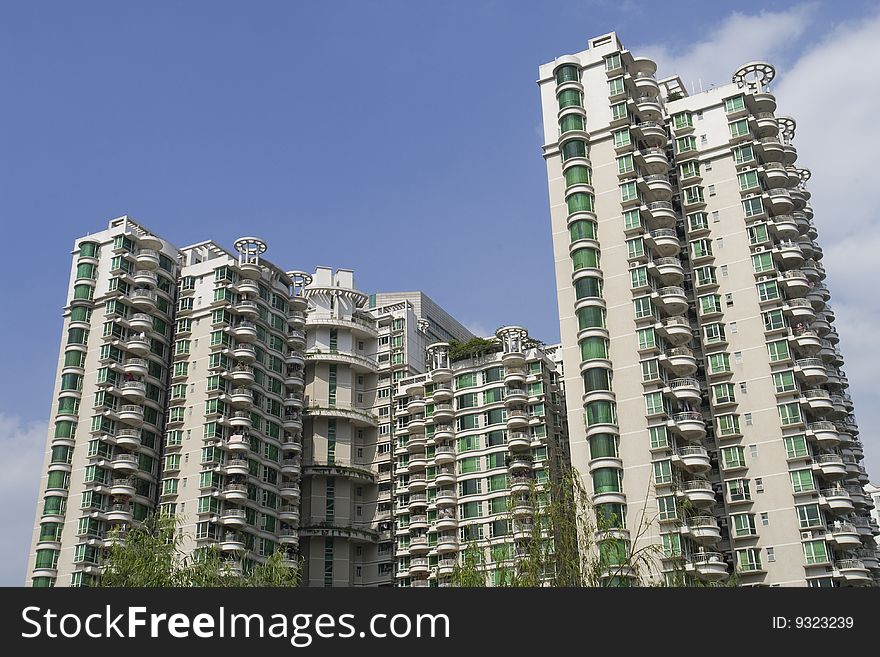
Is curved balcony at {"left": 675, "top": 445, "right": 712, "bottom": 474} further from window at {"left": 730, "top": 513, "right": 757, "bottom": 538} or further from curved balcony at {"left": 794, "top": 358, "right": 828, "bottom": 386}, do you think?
curved balcony at {"left": 794, "top": 358, "right": 828, "bottom": 386}

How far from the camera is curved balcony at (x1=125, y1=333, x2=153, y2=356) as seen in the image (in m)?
87.1

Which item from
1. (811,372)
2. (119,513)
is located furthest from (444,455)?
(811,372)

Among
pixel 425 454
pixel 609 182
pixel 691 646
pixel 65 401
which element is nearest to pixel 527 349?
pixel 425 454

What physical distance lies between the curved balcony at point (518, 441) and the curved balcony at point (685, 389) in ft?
65.8

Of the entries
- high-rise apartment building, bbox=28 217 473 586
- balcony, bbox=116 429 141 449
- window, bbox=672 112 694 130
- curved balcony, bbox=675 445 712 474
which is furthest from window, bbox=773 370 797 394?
balcony, bbox=116 429 141 449

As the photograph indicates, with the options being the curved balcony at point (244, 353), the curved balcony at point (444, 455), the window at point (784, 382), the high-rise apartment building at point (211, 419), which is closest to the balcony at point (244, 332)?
A: the high-rise apartment building at point (211, 419)

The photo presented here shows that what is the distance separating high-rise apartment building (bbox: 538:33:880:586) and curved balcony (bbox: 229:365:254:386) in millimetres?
30983

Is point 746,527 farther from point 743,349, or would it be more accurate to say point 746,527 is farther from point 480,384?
point 480,384

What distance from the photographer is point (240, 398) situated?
87562mm

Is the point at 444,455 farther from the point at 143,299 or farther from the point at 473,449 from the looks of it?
the point at 143,299

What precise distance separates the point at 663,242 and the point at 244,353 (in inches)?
1535

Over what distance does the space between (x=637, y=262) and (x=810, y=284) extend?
19.6 m

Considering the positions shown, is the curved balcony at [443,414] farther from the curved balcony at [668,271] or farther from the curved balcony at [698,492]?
the curved balcony at [698,492]

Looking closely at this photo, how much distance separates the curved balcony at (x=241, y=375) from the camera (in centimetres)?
8819
